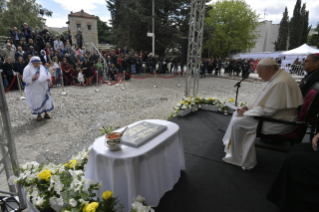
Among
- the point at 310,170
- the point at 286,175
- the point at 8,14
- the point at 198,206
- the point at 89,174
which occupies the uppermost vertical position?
the point at 8,14

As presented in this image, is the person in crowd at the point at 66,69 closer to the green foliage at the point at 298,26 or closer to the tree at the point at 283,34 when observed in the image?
the green foliage at the point at 298,26

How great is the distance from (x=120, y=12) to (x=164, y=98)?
46.5 ft

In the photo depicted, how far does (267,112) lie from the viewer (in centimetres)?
283

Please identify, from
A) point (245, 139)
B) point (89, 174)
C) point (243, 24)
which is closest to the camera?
point (89, 174)

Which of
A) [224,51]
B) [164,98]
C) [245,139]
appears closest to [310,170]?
[245,139]

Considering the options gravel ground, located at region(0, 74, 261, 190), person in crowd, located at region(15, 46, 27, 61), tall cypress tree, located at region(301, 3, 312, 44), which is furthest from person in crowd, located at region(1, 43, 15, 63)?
tall cypress tree, located at region(301, 3, 312, 44)

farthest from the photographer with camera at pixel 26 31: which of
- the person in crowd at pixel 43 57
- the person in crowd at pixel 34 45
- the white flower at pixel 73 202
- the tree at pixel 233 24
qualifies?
the tree at pixel 233 24

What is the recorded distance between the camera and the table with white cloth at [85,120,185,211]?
6.13ft

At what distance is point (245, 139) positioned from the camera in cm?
303

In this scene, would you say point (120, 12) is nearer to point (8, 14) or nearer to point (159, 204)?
point (8, 14)

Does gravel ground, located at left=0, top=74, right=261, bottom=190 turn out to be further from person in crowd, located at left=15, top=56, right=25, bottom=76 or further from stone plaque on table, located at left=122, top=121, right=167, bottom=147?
stone plaque on table, located at left=122, top=121, right=167, bottom=147

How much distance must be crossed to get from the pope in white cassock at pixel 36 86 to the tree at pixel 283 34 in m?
44.6

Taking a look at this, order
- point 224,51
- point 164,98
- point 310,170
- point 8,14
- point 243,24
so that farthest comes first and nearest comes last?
1. point 224,51
2. point 243,24
3. point 8,14
4. point 164,98
5. point 310,170

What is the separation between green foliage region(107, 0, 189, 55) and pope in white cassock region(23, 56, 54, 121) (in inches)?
504
